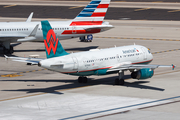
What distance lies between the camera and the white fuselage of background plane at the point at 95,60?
40375 mm

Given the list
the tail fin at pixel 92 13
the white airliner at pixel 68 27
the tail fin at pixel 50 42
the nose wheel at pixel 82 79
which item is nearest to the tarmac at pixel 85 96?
the nose wheel at pixel 82 79

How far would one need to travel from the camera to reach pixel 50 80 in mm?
48344

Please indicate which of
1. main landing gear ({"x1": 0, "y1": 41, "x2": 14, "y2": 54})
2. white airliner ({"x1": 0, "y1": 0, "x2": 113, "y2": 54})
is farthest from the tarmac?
white airliner ({"x1": 0, "y1": 0, "x2": 113, "y2": 54})

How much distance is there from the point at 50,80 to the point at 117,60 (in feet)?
31.0

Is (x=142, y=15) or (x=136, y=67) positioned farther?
(x=142, y=15)

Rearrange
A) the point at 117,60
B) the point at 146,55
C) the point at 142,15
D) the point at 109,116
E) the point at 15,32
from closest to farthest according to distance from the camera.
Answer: the point at 109,116 < the point at 117,60 < the point at 146,55 < the point at 15,32 < the point at 142,15

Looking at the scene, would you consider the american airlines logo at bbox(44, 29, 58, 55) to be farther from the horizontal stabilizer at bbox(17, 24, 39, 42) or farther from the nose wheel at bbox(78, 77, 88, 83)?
the horizontal stabilizer at bbox(17, 24, 39, 42)

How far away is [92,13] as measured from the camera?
7225 centimetres

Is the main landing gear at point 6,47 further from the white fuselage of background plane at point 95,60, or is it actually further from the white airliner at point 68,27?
the white fuselage of background plane at point 95,60

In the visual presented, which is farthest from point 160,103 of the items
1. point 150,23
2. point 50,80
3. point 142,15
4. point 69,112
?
point 142,15

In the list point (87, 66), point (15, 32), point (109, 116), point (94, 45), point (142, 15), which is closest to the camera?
point (109, 116)

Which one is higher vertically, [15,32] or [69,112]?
[15,32]

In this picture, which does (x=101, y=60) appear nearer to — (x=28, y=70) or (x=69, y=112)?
(x=69, y=112)

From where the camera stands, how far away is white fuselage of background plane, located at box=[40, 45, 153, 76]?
4038cm
